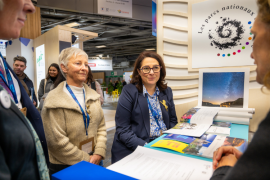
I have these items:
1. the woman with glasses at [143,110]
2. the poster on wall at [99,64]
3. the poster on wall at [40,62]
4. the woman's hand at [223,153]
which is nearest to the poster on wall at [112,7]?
the poster on wall at [40,62]

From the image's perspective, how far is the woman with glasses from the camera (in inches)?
59.4

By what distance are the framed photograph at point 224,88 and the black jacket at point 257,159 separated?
165cm

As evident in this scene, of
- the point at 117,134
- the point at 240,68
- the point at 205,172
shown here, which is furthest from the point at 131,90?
the point at 240,68

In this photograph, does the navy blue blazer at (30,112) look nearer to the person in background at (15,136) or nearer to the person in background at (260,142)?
the person in background at (15,136)

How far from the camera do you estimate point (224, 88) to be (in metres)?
1.87

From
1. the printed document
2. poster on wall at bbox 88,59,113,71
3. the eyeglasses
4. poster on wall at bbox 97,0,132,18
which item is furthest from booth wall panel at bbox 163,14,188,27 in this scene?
poster on wall at bbox 88,59,113,71

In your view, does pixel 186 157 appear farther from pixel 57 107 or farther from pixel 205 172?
pixel 57 107

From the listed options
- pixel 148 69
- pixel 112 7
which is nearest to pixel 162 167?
pixel 148 69

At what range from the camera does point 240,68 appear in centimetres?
180

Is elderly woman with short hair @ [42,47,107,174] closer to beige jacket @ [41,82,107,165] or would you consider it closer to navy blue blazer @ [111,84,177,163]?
beige jacket @ [41,82,107,165]

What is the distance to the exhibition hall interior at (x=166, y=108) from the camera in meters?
0.49

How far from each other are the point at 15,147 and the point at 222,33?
1985mm

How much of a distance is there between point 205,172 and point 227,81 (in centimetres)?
132

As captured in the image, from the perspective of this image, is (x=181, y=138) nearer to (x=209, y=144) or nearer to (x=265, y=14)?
(x=209, y=144)
